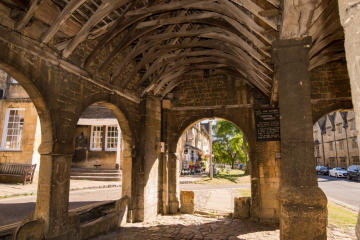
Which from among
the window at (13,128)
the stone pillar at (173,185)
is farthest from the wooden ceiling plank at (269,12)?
the window at (13,128)

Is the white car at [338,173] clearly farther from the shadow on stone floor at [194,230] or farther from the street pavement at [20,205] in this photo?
the street pavement at [20,205]

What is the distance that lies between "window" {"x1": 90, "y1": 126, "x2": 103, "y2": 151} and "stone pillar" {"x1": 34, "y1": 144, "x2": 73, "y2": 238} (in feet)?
37.4

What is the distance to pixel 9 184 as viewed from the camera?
32.1ft

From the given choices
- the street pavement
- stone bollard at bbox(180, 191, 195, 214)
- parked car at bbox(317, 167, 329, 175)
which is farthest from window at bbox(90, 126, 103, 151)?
parked car at bbox(317, 167, 329, 175)

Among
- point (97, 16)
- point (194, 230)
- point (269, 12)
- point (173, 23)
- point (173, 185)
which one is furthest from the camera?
point (173, 185)

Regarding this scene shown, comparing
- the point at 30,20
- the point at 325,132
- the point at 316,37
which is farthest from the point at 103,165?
the point at 325,132

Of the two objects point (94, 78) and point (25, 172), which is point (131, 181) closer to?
point (94, 78)

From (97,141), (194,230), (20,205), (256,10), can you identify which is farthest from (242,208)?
(97,141)

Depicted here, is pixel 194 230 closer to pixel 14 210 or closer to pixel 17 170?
pixel 14 210

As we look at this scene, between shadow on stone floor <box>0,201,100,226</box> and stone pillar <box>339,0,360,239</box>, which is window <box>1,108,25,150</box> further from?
stone pillar <box>339,0,360,239</box>

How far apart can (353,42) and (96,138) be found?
15520mm

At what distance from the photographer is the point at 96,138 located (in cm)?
1520

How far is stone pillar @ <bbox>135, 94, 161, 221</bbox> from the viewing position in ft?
21.3

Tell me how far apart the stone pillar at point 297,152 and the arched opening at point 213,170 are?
4.53m
